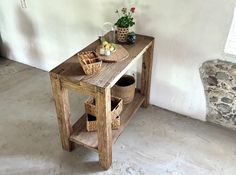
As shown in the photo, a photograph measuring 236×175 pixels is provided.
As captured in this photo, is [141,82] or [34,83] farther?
[34,83]

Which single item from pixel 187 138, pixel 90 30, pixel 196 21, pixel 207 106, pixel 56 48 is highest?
pixel 196 21

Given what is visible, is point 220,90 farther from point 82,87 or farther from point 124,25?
point 82,87

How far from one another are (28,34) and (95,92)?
1.87 meters

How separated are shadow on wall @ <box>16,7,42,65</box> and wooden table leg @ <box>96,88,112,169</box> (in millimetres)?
1787

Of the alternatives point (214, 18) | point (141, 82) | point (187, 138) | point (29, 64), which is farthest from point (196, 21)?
point (29, 64)

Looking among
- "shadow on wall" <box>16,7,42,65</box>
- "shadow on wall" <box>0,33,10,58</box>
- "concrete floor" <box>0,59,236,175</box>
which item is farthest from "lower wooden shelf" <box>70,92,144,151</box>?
"shadow on wall" <box>0,33,10,58</box>

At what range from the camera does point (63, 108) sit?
183 centimetres

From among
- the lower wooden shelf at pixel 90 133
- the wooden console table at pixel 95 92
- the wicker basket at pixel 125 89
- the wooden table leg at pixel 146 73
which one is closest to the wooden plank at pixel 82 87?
the wooden console table at pixel 95 92

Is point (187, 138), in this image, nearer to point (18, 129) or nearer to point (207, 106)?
point (207, 106)

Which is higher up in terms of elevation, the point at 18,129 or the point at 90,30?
the point at 90,30

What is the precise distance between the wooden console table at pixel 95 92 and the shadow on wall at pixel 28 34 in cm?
130

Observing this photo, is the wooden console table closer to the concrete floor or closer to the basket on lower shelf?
the basket on lower shelf

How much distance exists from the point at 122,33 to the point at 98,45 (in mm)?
231

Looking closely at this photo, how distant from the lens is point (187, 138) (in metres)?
2.25
